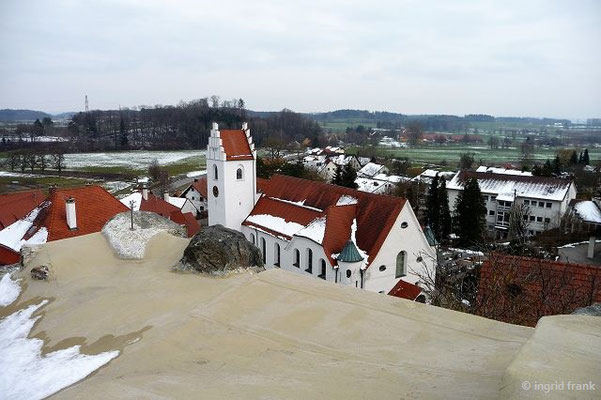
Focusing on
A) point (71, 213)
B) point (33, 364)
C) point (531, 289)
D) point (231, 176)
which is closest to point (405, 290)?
point (531, 289)

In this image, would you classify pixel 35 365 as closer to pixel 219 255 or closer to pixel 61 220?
pixel 219 255

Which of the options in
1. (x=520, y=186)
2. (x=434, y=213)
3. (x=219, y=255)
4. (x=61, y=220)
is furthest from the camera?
(x=520, y=186)

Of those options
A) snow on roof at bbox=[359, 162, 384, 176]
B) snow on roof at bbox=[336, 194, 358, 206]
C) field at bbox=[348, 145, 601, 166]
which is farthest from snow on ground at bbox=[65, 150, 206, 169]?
snow on roof at bbox=[336, 194, 358, 206]

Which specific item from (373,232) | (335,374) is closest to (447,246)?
(373,232)

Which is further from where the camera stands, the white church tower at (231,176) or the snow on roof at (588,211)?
the snow on roof at (588,211)

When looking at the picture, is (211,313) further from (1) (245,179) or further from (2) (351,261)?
(1) (245,179)

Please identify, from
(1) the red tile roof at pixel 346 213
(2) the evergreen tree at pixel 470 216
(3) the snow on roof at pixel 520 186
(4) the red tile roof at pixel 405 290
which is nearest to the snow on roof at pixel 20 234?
(1) the red tile roof at pixel 346 213

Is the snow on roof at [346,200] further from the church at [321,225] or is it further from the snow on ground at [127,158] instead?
the snow on ground at [127,158]

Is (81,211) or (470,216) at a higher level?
(81,211)
